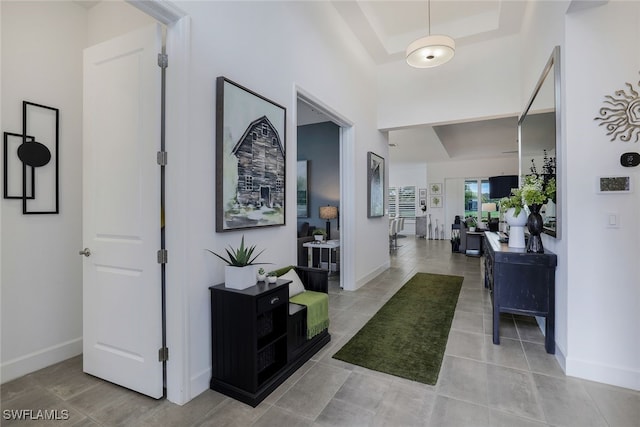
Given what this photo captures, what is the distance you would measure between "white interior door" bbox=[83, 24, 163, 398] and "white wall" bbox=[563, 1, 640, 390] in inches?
116

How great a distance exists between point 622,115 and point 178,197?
309 cm

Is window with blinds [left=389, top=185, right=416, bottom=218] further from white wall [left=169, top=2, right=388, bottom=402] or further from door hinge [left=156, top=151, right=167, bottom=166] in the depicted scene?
door hinge [left=156, top=151, right=167, bottom=166]

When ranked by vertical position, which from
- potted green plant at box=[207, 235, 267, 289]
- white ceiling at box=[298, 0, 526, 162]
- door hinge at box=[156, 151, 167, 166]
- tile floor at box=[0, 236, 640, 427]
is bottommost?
tile floor at box=[0, 236, 640, 427]

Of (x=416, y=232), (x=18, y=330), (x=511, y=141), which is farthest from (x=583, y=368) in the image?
(x=416, y=232)

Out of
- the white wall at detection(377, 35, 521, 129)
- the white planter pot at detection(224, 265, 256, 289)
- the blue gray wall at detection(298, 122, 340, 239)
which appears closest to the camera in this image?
the white planter pot at detection(224, 265, 256, 289)

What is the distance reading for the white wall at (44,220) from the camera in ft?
7.25

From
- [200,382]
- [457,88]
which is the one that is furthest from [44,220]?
[457,88]

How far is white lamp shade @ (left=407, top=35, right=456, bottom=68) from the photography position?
3521 millimetres

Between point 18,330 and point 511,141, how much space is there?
33.6 ft

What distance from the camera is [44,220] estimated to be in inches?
95.1

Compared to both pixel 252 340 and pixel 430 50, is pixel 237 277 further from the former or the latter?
pixel 430 50

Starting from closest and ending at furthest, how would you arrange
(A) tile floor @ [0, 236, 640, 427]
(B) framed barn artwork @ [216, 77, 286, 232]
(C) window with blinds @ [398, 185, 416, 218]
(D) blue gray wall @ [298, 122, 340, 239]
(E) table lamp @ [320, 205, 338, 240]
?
(A) tile floor @ [0, 236, 640, 427]
(B) framed barn artwork @ [216, 77, 286, 232]
(E) table lamp @ [320, 205, 338, 240]
(D) blue gray wall @ [298, 122, 340, 239]
(C) window with blinds @ [398, 185, 416, 218]

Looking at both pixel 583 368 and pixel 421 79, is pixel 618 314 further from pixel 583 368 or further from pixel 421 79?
pixel 421 79

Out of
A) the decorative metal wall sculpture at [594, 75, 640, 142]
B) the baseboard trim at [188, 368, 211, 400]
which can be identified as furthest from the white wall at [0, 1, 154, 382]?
the decorative metal wall sculpture at [594, 75, 640, 142]
